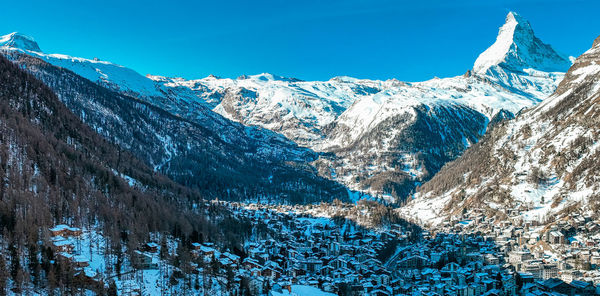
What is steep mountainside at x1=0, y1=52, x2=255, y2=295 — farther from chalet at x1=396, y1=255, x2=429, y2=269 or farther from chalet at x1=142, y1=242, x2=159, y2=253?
chalet at x1=396, y1=255, x2=429, y2=269

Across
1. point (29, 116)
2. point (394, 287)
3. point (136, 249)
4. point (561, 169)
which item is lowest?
point (394, 287)

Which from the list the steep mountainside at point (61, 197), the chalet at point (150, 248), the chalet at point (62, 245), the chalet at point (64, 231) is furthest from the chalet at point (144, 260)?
the chalet at point (64, 231)

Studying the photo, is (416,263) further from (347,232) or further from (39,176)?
(39,176)

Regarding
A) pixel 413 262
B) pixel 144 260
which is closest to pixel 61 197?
pixel 144 260

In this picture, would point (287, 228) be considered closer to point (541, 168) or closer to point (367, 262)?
point (367, 262)

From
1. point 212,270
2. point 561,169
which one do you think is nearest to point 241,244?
point 212,270

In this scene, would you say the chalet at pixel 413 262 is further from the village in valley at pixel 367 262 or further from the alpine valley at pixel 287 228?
the alpine valley at pixel 287 228
